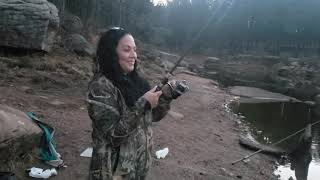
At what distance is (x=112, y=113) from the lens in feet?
8.62

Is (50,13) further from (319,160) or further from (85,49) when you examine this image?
(319,160)

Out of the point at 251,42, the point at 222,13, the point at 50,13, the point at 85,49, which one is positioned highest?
the point at 222,13

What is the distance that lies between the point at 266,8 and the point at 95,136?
47.4 metres

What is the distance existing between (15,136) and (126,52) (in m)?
3.23

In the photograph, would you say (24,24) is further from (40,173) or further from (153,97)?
(153,97)

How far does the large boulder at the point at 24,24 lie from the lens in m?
14.9

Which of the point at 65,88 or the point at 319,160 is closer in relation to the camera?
the point at 319,160

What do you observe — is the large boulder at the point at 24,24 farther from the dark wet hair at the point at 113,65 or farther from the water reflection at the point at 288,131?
the dark wet hair at the point at 113,65

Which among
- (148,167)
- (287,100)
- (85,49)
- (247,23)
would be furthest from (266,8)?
(148,167)

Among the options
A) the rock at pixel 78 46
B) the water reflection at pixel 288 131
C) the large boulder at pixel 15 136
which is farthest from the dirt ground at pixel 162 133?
the rock at pixel 78 46

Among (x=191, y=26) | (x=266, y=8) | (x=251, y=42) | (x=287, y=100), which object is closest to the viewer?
(x=287, y=100)

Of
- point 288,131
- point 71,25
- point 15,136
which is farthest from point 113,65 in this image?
point 71,25

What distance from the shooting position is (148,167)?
2.95 meters

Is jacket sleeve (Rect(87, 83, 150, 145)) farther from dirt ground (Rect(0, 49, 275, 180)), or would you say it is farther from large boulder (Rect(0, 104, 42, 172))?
dirt ground (Rect(0, 49, 275, 180))
